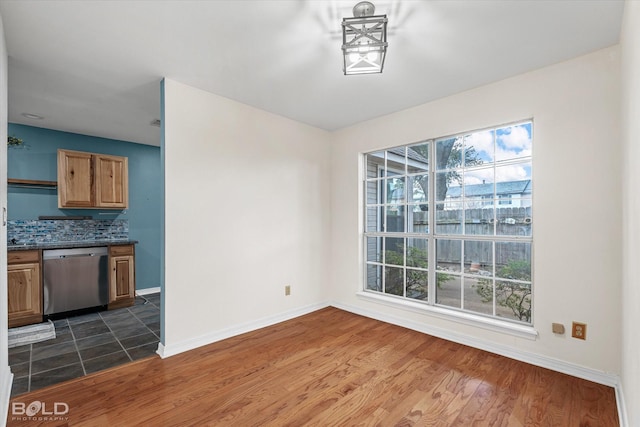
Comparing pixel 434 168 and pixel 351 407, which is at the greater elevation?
pixel 434 168

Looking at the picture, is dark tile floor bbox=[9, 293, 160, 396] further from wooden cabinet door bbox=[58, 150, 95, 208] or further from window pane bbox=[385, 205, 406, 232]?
window pane bbox=[385, 205, 406, 232]

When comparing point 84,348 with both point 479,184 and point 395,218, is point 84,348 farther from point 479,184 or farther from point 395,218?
point 479,184

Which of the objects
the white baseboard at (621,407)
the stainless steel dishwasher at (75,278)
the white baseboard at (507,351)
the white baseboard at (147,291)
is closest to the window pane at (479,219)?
the white baseboard at (507,351)

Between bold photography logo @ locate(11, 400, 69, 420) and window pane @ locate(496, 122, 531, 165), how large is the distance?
387 cm

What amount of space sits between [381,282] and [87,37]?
11.9 ft

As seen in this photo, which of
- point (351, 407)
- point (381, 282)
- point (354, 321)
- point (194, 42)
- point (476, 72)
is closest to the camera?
point (351, 407)

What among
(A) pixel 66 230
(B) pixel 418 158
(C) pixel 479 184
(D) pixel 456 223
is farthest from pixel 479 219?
(A) pixel 66 230

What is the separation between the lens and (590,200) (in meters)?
2.26

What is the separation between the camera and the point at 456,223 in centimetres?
313

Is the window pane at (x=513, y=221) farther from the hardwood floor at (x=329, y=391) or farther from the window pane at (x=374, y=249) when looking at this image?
the window pane at (x=374, y=249)

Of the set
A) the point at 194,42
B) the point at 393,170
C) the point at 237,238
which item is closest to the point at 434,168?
the point at 393,170

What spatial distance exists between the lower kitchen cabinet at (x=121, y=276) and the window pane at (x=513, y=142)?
4750mm

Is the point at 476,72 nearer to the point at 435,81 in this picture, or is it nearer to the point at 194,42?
the point at 435,81

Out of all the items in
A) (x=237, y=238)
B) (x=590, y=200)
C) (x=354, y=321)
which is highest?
(x=590, y=200)
